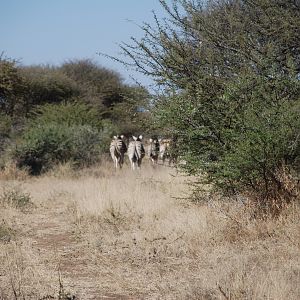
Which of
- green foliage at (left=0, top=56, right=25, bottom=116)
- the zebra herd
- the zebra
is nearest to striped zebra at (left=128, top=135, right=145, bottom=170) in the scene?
the zebra herd

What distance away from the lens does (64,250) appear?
27.5ft

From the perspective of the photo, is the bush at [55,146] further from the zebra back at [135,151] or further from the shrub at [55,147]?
the zebra back at [135,151]

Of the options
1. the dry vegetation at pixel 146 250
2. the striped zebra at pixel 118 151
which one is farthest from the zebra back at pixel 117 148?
the dry vegetation at pixel 146 250

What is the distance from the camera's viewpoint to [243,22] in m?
9.81

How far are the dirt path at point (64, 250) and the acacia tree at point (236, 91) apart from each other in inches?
95.5

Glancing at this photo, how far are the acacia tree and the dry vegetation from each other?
0.68 meters

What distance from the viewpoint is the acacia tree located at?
8344mm

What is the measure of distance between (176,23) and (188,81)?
1297mm

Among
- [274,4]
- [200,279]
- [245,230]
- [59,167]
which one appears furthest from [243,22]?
[59,167]

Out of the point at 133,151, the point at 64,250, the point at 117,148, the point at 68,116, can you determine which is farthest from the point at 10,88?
the point at 64,250

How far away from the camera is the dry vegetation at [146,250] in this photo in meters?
5.90

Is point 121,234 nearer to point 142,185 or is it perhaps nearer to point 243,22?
point 243,22

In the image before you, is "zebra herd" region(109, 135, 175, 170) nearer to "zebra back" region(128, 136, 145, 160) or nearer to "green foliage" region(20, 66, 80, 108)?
"zebra back" region(128, 136, 145, 160)

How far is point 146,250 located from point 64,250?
4.41 feet
